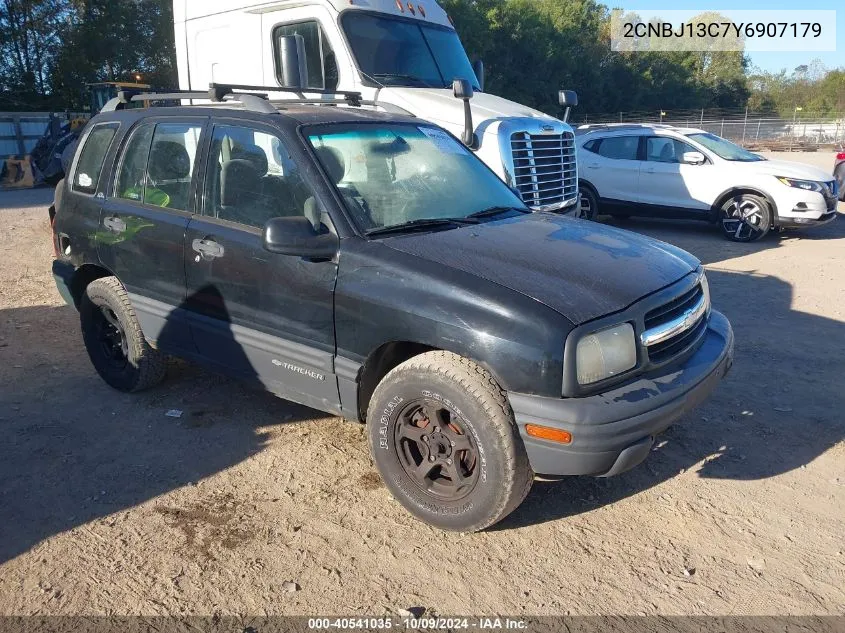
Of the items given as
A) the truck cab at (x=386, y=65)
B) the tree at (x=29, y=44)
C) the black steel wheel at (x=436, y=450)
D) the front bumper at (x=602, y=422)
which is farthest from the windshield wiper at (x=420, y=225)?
the tree at (x=29, y=44)

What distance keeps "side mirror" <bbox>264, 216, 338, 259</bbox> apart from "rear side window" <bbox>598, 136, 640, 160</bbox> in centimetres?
911

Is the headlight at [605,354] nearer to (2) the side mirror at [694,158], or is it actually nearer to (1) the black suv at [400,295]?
(1) the black suv at [400,295]

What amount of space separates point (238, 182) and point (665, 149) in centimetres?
882

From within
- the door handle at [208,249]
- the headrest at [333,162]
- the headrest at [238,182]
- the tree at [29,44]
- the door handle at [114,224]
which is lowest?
the door handle at [208,249]

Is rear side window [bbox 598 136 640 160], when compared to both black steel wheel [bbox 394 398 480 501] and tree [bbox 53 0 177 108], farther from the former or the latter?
tree [bbox 53 0 177 108]

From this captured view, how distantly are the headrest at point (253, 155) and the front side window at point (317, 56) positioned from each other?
3551mm

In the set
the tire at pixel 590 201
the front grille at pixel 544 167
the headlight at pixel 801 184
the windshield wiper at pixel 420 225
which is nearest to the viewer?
the windshield wiper at pixel 420 225

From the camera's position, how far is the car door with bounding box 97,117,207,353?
418cm

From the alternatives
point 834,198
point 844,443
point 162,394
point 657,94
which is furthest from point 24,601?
point 657,94

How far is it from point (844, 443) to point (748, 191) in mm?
7143

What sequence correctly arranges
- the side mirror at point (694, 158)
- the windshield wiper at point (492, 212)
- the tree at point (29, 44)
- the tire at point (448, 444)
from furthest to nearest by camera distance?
the tree at point (29, 44) < the side mirror at point (694, 158) < the windshield wiper at point (492, 212) < the tire at point (448, 444)

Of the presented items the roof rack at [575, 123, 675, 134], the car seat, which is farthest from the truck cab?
the roof rack at [575, 123, 675, 134]

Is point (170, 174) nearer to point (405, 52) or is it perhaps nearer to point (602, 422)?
point (602, 422)

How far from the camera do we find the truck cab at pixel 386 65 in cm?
699
